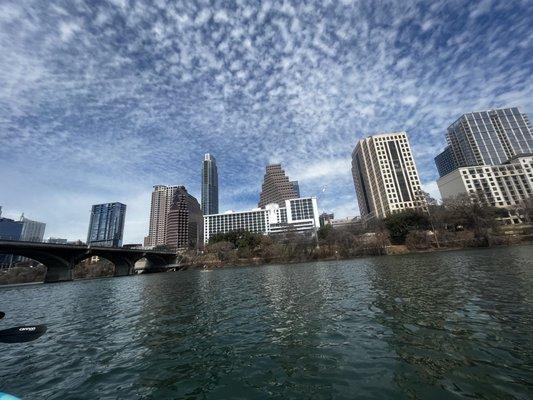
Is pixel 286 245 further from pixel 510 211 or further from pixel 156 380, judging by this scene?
pixel 510 211

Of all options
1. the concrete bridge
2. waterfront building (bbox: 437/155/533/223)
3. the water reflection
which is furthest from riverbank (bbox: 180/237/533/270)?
waterfront building (bbox: 437/155/533/223)

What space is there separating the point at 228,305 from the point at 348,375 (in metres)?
14.4

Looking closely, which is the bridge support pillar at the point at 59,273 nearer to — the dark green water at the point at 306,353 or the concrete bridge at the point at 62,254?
the concrete bridge at the point at 62,254

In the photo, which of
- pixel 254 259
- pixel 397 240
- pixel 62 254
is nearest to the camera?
pixel 62 254

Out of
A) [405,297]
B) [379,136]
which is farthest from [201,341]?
[379,136]

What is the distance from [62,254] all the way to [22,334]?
89.0 metres

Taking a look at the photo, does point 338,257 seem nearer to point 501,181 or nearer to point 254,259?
point 254,259

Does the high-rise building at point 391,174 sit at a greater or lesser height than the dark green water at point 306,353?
greater

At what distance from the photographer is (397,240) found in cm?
9475

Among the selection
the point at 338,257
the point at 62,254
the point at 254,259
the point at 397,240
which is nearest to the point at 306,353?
the point at 338,257

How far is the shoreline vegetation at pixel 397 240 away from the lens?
81500mm

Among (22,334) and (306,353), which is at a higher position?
(22,334)

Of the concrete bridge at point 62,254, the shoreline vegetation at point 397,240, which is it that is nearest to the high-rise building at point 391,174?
the shoreline vegetation at point 397,240

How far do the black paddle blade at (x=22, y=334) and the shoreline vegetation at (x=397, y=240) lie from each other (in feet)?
296
